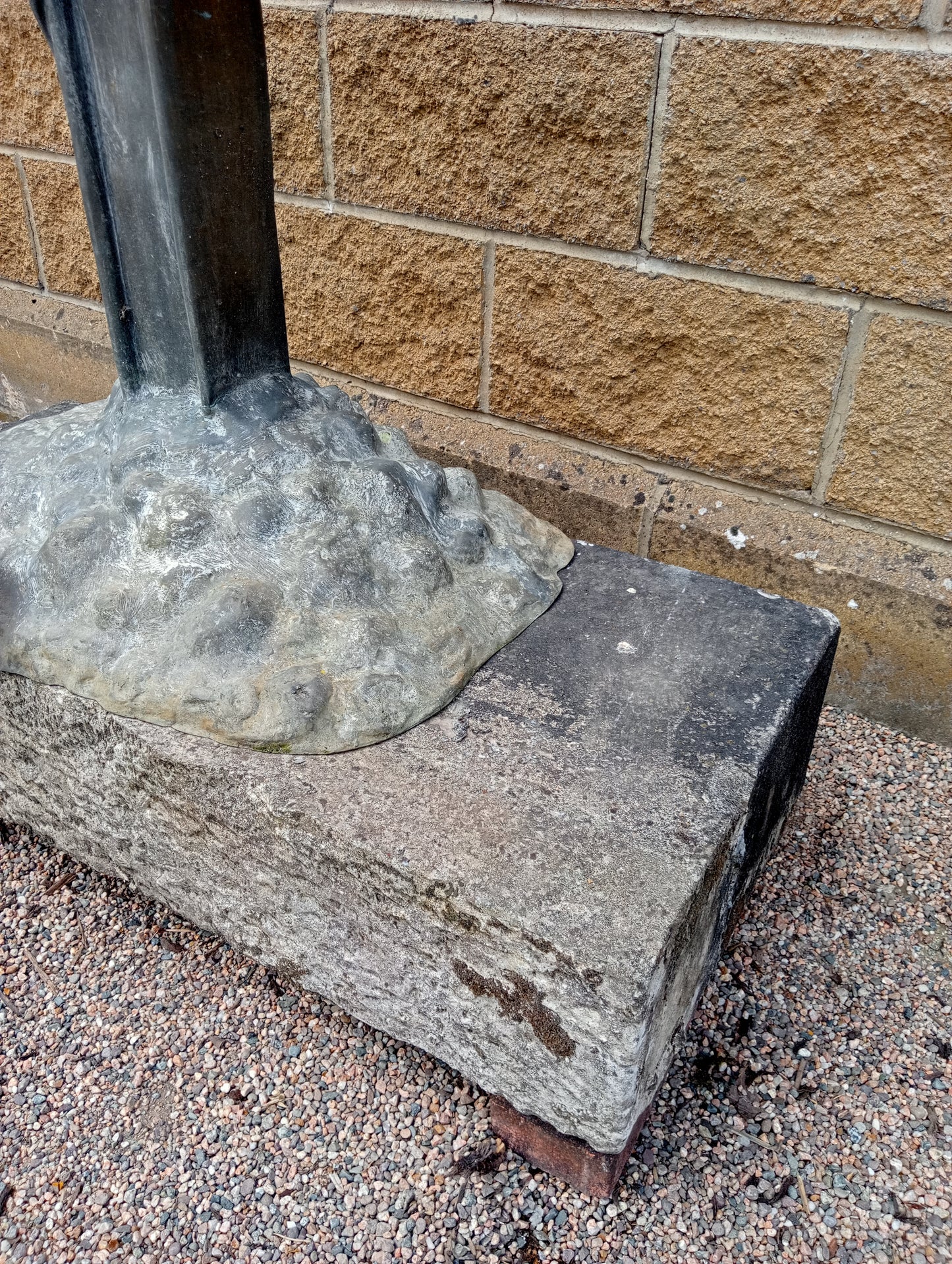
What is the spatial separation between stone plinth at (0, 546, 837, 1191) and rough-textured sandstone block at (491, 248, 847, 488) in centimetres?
62

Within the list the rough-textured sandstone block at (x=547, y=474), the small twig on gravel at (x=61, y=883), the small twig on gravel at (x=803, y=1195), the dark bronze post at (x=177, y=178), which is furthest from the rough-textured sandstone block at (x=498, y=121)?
the small twig on gravel at (x=803, y=1195)

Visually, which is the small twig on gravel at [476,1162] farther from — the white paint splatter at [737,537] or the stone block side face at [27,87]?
the stone block side face at [27,87]

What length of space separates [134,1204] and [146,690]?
2.38 feet

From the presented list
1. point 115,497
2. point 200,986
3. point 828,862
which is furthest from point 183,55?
point 828,862

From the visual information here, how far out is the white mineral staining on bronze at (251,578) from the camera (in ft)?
4.69

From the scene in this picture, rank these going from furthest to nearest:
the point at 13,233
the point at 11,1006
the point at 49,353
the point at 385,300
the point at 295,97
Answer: the point at 49,353 < the point at 13,233 < the point at 385,300 < the point at 295,97 < the point at 11,1006

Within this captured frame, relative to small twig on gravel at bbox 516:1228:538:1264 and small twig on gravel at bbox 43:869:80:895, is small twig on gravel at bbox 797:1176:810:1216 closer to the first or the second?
small twig on gravel at bbox 516:1228:538:1264

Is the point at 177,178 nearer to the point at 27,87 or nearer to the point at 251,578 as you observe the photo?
the point at 251,578

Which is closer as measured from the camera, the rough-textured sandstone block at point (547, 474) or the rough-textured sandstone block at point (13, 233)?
the rough-textured sandstone block at point (547, 474)

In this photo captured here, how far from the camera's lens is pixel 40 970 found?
1.67 m

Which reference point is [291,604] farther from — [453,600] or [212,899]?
[212,899]

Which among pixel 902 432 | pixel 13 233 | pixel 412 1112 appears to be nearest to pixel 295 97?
pixel 13 233

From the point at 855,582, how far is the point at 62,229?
2.77 metres

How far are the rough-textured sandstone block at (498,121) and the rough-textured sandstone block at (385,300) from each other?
102 mm
